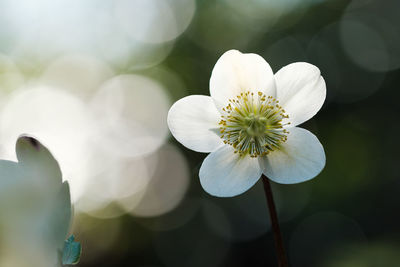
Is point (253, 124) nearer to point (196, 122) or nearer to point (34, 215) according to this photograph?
point (196, 122)

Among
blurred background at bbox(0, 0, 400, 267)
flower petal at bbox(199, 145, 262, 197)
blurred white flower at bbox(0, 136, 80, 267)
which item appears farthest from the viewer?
blurred background at bbox(0, 0, 400, 267)

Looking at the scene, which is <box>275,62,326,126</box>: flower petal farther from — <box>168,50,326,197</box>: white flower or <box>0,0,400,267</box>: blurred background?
<box>0,0,400,267</box>: blurred background

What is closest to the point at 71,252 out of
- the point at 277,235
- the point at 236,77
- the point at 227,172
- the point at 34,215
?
the point at 34,215

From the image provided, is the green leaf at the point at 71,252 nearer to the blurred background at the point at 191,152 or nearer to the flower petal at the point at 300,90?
the flower petal at the point at 300,90

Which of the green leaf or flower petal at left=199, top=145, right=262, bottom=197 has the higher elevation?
the green leaf

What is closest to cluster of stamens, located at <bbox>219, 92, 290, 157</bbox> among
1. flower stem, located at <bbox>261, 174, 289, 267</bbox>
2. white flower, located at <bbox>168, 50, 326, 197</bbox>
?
white flower, located at <bbox>168, 50, 326, 197</bbox>

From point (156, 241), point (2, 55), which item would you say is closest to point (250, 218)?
point (156, 241)

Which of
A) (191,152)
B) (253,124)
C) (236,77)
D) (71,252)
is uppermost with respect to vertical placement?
(71,252)
